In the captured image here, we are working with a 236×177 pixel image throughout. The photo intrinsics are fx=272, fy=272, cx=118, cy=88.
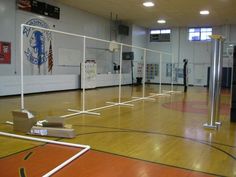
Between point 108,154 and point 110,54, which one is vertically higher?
point 110,54

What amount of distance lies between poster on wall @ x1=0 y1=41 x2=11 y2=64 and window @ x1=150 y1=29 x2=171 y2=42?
9014 millimetres

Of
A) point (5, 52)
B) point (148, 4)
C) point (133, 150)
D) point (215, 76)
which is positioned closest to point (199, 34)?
point (148, 4)

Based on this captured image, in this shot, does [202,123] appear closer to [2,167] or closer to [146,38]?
[2,167]

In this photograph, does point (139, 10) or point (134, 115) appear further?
point (139, 10)

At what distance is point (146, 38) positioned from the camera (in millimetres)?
15023

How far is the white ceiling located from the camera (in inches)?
350

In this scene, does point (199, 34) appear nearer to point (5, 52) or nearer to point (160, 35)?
point (160, 35)

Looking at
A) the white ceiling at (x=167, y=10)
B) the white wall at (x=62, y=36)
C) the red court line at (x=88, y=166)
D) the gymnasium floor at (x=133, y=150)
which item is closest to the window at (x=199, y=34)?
the white ceiling at (x=167, y=10)

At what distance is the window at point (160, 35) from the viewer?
1459 cm

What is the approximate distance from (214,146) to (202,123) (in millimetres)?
1420

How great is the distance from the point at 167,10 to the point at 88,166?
8.57 metres

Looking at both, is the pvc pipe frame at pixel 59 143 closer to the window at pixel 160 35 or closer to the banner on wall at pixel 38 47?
the banner on wall at pixel 38 47

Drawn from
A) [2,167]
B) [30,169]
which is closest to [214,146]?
[30,169]

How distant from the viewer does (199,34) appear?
1393 cm
